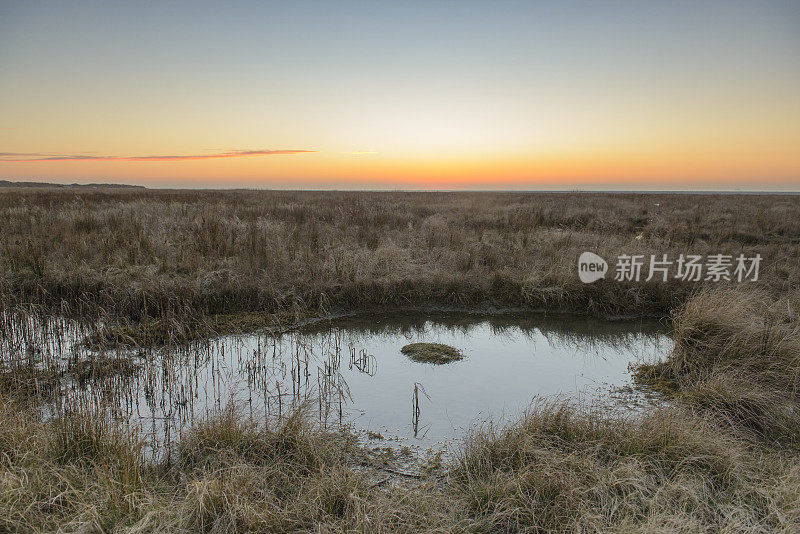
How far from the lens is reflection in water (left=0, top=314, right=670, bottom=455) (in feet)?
15.4

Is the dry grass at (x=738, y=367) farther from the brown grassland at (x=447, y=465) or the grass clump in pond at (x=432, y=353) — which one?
the grass clump in pond at (x=432, y=353)

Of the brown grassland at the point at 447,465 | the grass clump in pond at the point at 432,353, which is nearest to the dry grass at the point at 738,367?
the brown grassland at the point at 447,465

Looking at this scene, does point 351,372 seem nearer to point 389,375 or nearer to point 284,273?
point 389,375

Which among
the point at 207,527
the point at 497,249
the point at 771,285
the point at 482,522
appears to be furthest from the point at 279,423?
the point at 771,285

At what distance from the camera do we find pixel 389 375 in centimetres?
594

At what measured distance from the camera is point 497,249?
38.1ft

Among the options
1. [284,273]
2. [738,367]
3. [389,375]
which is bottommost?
[389,375]

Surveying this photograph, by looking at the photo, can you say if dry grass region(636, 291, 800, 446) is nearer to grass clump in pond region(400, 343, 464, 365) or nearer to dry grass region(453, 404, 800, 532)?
dry grass region(453, 404, 800, 532)

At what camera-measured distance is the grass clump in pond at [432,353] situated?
253 inches

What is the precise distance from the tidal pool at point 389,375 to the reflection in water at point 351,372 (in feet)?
0.06

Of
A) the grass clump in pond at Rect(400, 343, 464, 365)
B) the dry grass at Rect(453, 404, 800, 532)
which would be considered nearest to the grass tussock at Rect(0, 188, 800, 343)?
the grass clump in pond at Rect(400, 343, 464, 365)

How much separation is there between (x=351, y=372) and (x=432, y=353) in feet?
4.07

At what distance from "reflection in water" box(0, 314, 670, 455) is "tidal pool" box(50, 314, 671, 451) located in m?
0.02

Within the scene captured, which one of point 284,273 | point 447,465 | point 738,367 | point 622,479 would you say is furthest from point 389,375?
point 738,367
